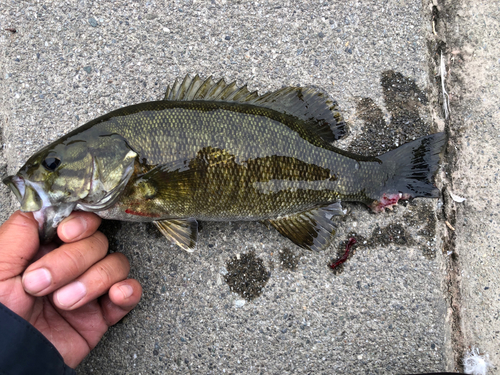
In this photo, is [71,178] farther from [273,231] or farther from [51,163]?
[273,231]

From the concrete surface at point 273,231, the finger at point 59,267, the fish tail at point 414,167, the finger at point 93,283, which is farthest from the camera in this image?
the concrete surface at point 273,231

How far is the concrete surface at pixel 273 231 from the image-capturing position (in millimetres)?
2393

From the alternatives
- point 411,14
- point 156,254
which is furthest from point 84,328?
point 411,14

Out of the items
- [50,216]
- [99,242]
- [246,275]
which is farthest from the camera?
[246,275]

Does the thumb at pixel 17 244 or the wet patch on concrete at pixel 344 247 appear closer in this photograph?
the thumb at pixel 17 244

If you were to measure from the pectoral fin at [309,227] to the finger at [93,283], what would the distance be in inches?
41.0

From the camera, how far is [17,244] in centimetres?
191

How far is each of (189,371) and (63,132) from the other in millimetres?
1984

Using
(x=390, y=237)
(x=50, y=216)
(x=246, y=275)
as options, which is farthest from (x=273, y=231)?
(x=50, y=216)

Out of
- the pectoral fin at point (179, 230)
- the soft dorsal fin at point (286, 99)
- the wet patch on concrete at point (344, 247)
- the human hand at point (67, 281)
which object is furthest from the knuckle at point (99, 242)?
the wet patch on concrete at point (344, 247)

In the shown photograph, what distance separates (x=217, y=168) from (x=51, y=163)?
0.94 metres

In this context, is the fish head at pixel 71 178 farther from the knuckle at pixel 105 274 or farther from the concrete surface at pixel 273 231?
the concrete surface at pixel 273 231

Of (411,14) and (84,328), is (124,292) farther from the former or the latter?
(411,14)

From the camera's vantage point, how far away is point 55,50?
258cm
